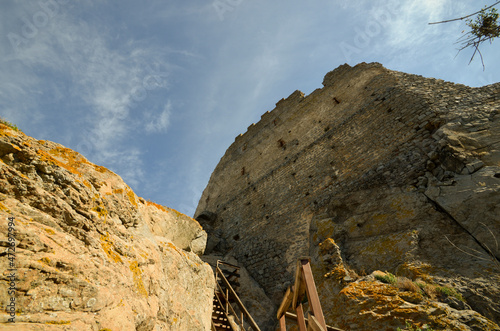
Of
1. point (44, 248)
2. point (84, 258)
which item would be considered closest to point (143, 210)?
point (84, 258)

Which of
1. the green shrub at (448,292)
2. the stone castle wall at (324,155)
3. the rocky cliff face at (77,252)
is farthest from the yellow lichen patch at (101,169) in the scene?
the stone castle wall at (324,155)

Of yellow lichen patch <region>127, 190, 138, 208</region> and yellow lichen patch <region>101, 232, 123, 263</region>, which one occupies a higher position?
yellow lichen patch <region>127, 190, 138, 208</region>

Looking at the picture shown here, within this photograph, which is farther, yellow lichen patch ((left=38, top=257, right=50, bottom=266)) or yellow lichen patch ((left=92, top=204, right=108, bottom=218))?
yellow lichen patch ((left=92, top=204, right=108, bottom=218))

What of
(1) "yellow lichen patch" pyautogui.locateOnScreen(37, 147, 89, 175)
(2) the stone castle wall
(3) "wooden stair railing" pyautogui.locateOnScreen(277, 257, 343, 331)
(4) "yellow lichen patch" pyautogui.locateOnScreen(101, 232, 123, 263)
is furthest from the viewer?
(2) the stone castle wall

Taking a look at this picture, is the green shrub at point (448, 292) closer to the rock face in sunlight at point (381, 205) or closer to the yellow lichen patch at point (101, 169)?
the rock face in sunlight at point (381, 205)

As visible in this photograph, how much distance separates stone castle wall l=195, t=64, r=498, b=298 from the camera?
8008 millimetres

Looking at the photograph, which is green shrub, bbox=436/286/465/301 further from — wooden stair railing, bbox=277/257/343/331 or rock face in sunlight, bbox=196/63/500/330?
wooden stair railing, bbox=277/257/343/331

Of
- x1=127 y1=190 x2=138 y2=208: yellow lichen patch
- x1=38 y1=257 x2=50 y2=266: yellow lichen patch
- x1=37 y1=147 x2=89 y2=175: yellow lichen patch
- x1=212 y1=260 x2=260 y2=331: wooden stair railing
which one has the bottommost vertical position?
x1=212 y1=260 x2=260 y2=331: wooden stair railing

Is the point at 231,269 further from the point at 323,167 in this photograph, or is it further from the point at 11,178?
the point at 11,178

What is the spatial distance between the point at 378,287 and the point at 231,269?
6465 millimetres

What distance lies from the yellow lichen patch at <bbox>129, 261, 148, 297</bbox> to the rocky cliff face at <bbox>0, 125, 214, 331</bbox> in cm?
1

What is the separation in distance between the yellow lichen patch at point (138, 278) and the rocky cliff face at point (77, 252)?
0.01m

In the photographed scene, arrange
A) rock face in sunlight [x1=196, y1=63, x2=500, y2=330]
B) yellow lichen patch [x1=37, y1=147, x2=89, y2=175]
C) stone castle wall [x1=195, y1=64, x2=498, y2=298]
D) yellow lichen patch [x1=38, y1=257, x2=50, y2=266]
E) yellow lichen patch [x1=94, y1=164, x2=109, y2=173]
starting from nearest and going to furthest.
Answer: yellow lichen patch [x1=38, y1=257, x2=50, y2=266] < yellow lichen patch [x1=37, y1=147, x2=89, y2=175] < yellow lichen patch [x1=94, y1=164, x2=109, y2=173] < rock face in sunlight [x1=196, y1=63, x2=500, y2=330] < stone castle wall [x1=195, y1=64, x2=498, y2=298]

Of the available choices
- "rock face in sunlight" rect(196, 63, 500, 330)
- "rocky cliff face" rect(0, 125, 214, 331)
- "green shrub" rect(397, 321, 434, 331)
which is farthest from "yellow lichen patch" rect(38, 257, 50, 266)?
"rock face in sunlight" rect(196, 63, 500, 330)
